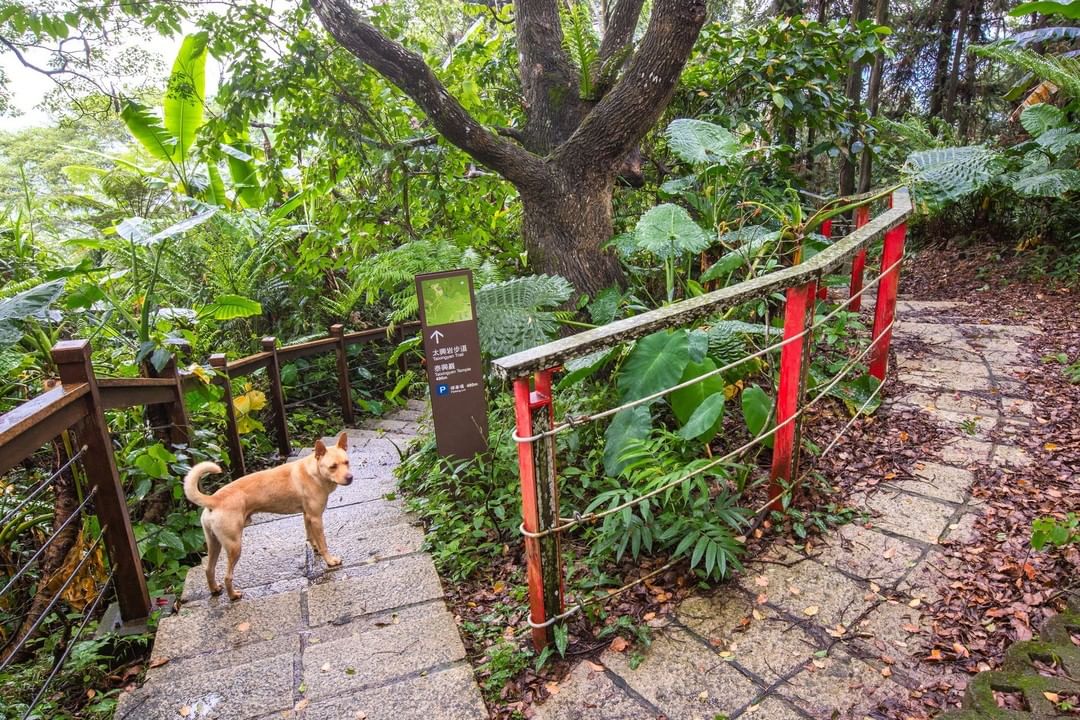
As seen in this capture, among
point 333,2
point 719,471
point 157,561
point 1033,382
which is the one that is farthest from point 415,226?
point 1033,382

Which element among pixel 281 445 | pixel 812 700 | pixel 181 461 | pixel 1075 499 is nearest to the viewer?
pixel 812 700

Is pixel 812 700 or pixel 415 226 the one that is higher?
pixel 415 226

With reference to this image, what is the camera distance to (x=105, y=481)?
2.53 metres

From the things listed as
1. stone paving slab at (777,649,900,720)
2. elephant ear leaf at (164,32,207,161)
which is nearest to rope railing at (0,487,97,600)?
stone paving slab at (777,649,900,720)

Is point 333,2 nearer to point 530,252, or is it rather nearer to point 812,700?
point 530,252

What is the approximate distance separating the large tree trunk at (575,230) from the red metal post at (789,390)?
1.97 metres

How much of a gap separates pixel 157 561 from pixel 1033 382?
511cm

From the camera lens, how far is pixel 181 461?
3.76m

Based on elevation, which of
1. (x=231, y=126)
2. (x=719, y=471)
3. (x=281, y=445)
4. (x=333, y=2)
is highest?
(x=333, y=2)

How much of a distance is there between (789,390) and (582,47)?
3.07 metres

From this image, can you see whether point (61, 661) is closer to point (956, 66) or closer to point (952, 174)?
point (952, 174)

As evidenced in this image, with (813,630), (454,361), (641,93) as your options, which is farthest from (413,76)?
(813,630)

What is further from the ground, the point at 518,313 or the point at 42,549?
the point at 518,313

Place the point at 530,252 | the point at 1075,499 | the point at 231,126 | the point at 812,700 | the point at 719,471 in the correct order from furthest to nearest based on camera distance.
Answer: the point at 231,126 → the point at 530,252 → the point at 1075,499 → the point at 719,471 → the point at 812,700
